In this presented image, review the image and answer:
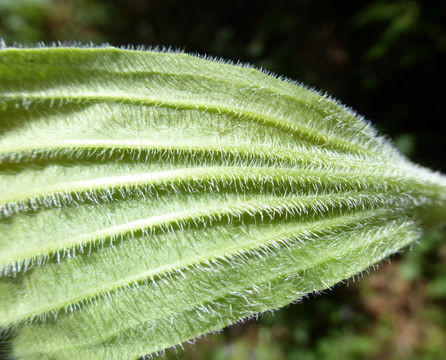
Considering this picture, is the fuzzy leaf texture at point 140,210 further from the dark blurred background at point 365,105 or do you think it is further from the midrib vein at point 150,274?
the dark blurred background at point 365,105

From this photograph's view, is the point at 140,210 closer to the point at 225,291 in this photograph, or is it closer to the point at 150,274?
the point at 150,274

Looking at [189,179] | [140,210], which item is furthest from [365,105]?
[140,210]

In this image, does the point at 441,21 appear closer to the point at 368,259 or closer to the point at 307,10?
the point at 307,10

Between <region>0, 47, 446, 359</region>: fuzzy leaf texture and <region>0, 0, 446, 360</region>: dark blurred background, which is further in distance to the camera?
<region>0, 0, 446, 360</region>: dark blurred background

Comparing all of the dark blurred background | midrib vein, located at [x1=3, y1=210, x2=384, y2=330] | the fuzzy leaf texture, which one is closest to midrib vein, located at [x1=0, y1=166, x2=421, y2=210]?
the fuzzy leaf texture

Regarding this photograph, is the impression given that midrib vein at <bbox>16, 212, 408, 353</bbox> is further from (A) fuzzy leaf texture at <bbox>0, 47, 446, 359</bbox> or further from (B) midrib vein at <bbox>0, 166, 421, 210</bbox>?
(B) midrib vein at <bbox>0, 166, 421, 210</bbox>

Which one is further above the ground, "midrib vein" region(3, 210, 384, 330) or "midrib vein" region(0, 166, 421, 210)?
"midrib vein" region(0, 166, 421, 210)
